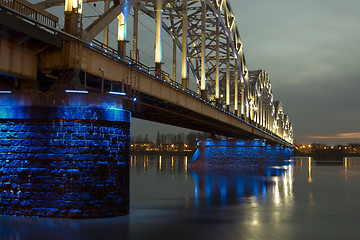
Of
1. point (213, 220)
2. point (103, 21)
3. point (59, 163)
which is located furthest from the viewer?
point (103, 21)

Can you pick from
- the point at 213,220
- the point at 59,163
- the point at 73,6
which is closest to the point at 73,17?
the point at 73,6

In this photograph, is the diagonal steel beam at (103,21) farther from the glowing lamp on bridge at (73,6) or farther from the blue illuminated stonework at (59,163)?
the blue illuminated stonework at (59,163)

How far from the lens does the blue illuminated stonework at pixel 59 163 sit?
17953 millimetres

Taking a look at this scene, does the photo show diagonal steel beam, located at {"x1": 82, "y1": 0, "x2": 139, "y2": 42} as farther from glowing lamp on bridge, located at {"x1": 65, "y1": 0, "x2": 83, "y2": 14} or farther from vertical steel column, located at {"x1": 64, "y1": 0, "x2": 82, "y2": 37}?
glowing lamp on bridge, located at {"x1": 65, "y1": 0, "x2": 83, "y2": 14}

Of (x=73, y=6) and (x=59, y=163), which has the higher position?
(x=73, y=6)

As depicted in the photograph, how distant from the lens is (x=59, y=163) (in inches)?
717

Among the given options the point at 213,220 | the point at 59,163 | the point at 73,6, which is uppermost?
the point at 73,6

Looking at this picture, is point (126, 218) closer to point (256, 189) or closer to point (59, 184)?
point (59, 184)

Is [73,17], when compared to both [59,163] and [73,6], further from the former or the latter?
[59,163]

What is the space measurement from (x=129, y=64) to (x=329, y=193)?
69.6ft

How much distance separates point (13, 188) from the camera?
18297mm

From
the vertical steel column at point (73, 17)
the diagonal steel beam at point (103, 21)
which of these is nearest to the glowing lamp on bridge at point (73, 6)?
the vertical steel column at point (73, 17)

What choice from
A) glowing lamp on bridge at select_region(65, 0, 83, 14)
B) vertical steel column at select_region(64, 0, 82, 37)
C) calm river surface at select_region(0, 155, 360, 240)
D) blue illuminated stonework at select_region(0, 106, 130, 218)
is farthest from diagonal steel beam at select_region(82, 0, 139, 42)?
calm river surface at select_region(0, 155, 360, 240)

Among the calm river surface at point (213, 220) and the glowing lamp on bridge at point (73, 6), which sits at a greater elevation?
the glowing lamp on bridge at point (73, 6)
